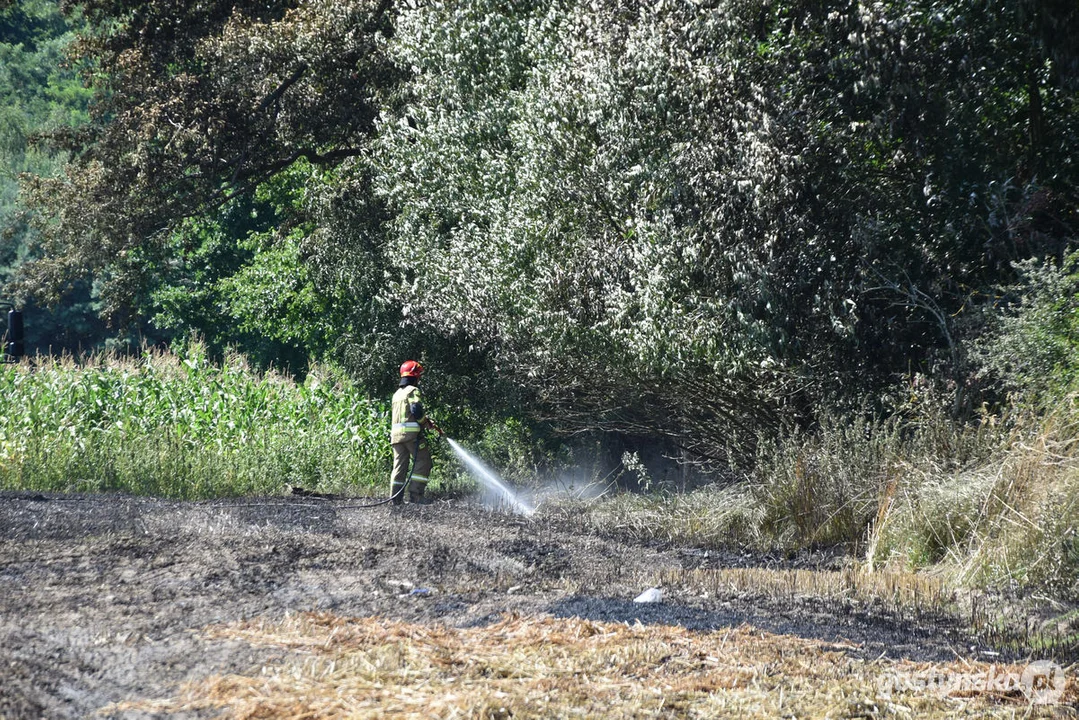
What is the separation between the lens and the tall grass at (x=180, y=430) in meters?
14.8

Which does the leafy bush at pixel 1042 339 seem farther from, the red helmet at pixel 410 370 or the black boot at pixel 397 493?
the black boot at pixel 397 493

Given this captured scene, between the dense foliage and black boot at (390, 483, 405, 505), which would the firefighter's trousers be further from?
the dense foliage

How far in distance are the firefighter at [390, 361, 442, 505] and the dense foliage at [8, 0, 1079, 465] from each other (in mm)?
1281

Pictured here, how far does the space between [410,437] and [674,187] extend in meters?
4.79

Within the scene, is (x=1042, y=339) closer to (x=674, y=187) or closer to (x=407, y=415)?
(x=674, y=187)

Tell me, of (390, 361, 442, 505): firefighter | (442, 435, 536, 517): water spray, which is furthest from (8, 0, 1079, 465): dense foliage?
(390, 361, 442, 505): firefighter

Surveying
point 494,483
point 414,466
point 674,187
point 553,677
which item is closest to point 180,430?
point 414,466

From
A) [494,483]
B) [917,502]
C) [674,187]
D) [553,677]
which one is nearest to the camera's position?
[553,677]

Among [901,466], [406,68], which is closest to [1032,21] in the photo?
[901,466]

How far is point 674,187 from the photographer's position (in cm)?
1089

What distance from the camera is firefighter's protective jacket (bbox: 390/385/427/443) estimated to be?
13484 millimetres

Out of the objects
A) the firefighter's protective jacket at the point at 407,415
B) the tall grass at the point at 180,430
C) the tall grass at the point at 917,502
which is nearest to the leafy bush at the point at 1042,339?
the tall grass at the point at 917,502

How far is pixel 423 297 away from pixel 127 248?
6.52m

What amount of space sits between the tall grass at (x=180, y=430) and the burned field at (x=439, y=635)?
218 inches
